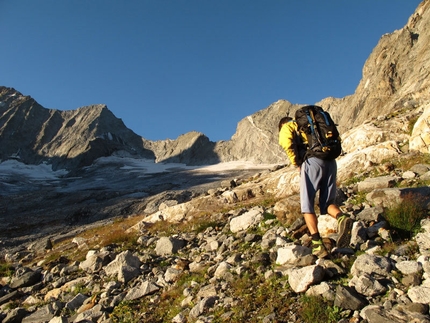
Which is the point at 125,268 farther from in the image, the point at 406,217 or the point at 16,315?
the point at 406,217

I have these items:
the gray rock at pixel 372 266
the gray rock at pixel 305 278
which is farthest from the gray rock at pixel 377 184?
the gray rock at pixel 305 278

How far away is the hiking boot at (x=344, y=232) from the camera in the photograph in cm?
611

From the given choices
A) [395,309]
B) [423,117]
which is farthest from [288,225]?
[423,117]

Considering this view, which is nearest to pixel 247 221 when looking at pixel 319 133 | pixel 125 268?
pixel 125 268

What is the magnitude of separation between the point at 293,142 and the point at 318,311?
130 inches

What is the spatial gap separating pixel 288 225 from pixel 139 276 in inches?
167

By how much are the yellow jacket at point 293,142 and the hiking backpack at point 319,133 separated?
15 cm

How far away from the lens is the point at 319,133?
20.8 ft

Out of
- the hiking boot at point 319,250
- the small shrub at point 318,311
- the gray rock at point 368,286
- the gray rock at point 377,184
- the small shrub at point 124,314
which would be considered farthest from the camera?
the gray rock at point 377,184

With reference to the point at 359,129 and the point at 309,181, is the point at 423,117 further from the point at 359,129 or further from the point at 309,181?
the point at 309,181

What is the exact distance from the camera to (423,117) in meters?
13.5

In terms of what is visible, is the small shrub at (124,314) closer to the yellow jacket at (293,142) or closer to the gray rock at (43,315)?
the gray rock at (43,315)

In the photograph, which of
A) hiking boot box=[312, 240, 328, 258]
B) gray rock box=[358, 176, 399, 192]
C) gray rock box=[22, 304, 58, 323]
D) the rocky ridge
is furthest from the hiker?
gray rock box=[22, 304, 58, 323]

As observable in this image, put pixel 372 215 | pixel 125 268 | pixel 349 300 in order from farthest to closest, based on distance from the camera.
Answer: pixel 125 268 < pixel 372 215 < pixel 349 300
